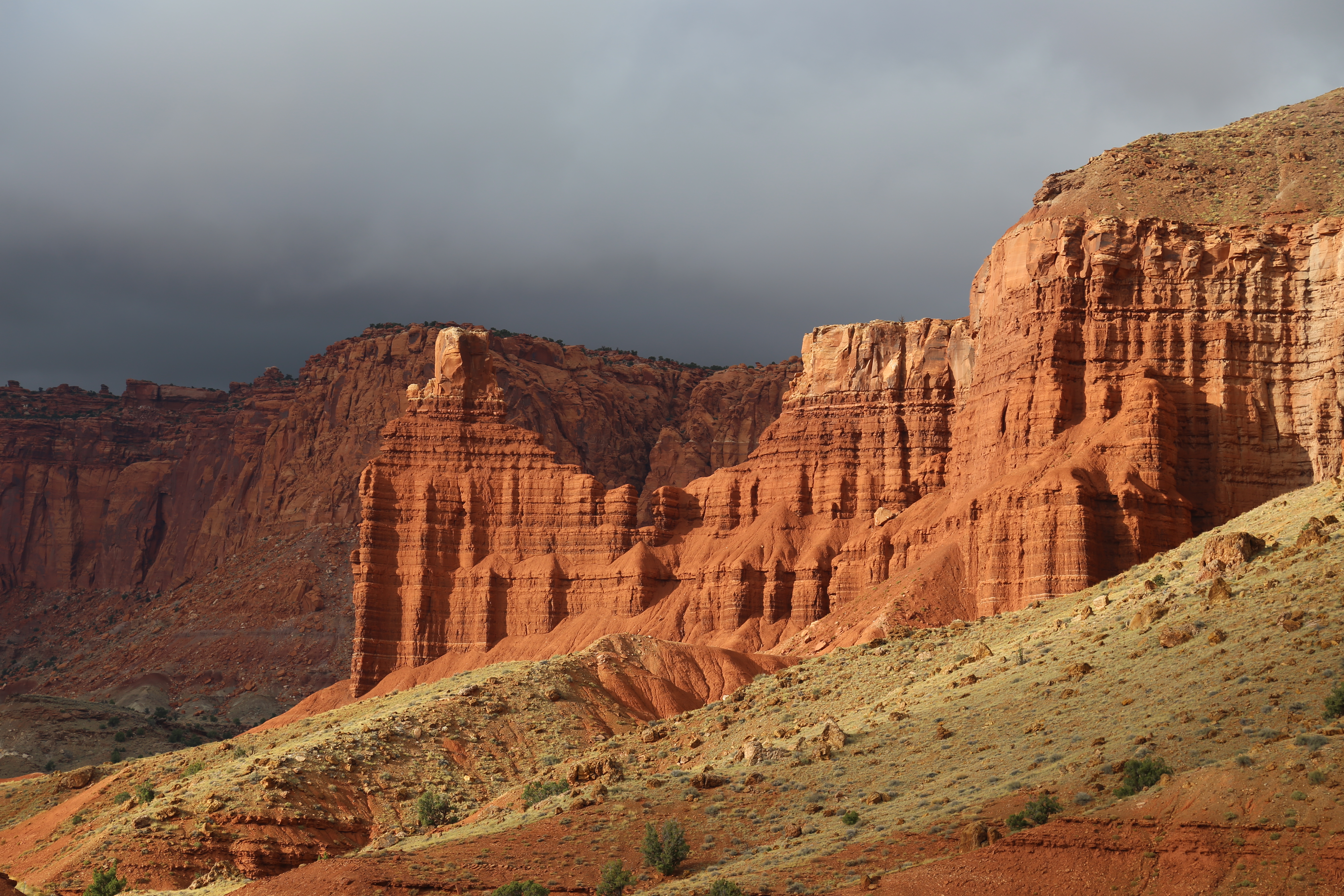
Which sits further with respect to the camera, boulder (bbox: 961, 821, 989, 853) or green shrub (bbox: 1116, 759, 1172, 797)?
green shrub (bbox: 1116, 759, 1172, 797)

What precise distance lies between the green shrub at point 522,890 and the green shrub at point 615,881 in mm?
1089

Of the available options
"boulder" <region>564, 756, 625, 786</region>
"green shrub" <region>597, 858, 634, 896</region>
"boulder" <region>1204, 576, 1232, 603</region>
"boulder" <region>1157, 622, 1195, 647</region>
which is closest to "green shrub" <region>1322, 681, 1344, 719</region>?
"boulder" <region>1157, 622, 1195, 647</region>

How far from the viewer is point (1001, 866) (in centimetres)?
2883

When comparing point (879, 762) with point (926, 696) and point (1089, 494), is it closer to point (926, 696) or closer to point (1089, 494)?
point (926, 696)

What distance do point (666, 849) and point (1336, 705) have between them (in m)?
13.4

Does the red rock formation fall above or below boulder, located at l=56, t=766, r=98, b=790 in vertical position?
above

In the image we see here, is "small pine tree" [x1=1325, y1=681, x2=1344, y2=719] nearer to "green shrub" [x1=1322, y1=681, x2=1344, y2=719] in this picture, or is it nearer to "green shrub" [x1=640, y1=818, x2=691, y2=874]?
"green shrub" [x1=1322, y1=681, x2=1344, y2=719]

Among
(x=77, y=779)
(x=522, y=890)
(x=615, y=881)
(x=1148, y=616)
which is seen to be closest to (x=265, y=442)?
(x=77, y=779)

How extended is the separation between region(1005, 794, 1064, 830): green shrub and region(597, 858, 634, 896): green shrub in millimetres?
7933

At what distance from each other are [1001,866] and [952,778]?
6.62m

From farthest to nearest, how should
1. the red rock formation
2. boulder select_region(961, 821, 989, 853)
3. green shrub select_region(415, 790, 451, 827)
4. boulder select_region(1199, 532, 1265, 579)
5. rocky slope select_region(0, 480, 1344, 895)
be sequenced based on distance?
the red rock formation, green shrub select_region(415, 790, 451, 827), boulder select_region(1199, 532, 1265, 579), boulder select_region(961, 821, 989, 853), rocky slope select_region(0, 480, 1344, 895)

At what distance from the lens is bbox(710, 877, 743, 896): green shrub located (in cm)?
3022

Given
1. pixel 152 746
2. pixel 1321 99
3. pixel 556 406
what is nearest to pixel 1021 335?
pixel 1321 99

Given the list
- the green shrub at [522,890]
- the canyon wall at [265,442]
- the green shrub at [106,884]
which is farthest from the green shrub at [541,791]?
the canyon wall at [265,442]
